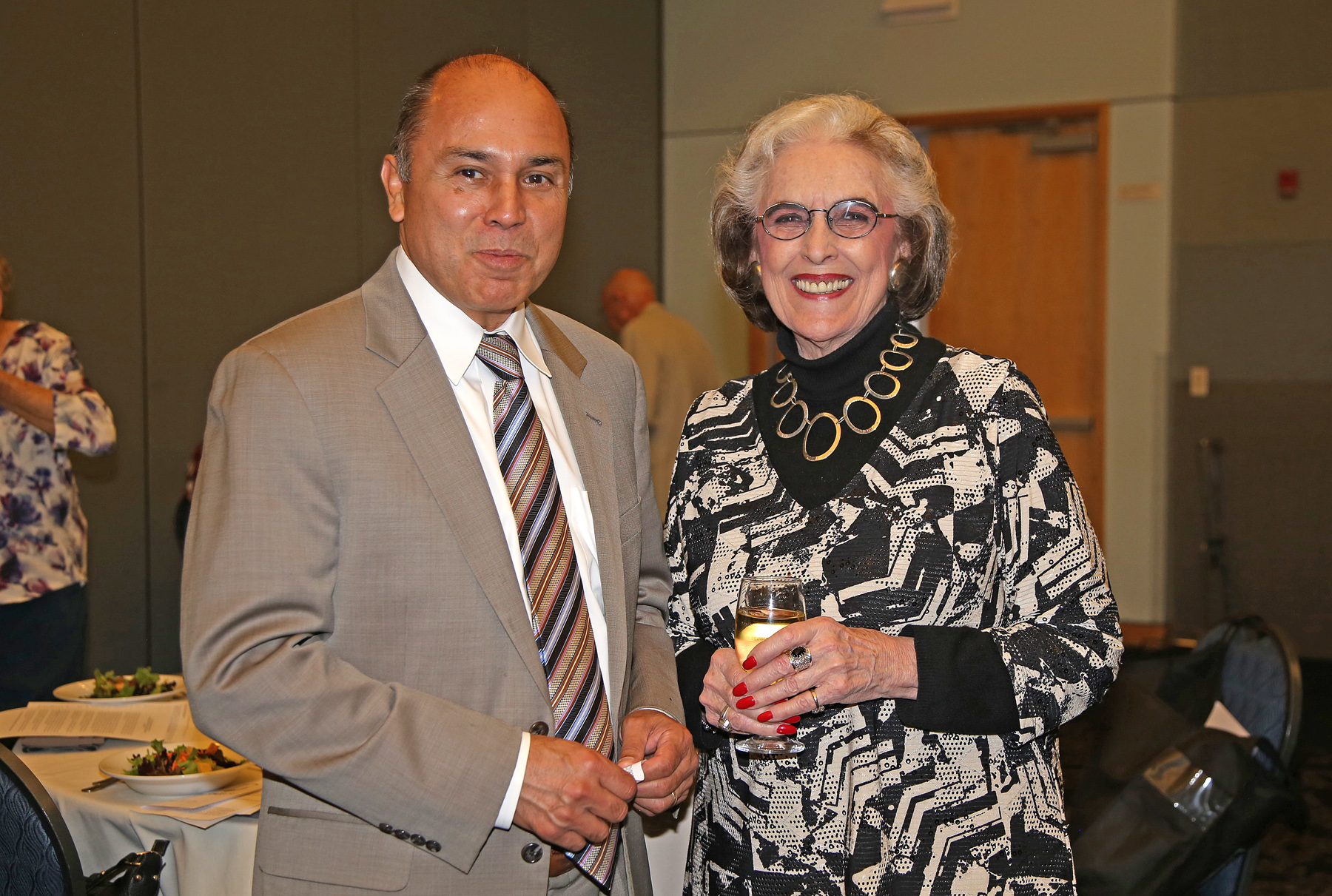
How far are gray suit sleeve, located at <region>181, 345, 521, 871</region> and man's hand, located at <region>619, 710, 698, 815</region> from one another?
246 millimetres

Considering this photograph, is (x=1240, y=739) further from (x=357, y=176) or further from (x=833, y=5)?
(x=833, y=5)

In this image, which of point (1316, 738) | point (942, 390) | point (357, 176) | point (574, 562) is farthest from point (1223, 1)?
Answer: point (574, 562)

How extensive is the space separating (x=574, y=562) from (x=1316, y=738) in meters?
4.96

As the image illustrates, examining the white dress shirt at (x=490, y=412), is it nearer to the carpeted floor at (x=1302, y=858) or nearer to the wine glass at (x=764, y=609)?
the wine glass at (x=764, y=609)

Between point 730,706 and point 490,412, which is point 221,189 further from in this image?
point 730,706

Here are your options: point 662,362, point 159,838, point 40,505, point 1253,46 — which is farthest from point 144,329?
point 1253,46

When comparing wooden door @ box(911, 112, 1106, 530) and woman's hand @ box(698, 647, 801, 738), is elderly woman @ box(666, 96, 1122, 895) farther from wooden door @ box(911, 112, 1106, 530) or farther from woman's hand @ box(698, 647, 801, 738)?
wooden door @ box(911, 112, 1106, 530)

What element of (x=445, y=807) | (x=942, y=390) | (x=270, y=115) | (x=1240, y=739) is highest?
(x=270, y=115)

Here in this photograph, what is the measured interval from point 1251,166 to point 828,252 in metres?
5.81

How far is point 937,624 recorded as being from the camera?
166cm

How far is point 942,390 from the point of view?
68.3 inches

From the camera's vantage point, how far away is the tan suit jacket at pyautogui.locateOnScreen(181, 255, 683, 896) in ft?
4.33

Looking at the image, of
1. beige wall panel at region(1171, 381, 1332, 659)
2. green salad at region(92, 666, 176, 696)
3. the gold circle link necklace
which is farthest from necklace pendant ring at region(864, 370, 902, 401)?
beige wall panel at region(1171, 381, 1332, 659)

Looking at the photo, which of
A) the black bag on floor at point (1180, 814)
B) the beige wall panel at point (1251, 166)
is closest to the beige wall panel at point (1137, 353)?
the beige wall panel at point (1251, 166)
